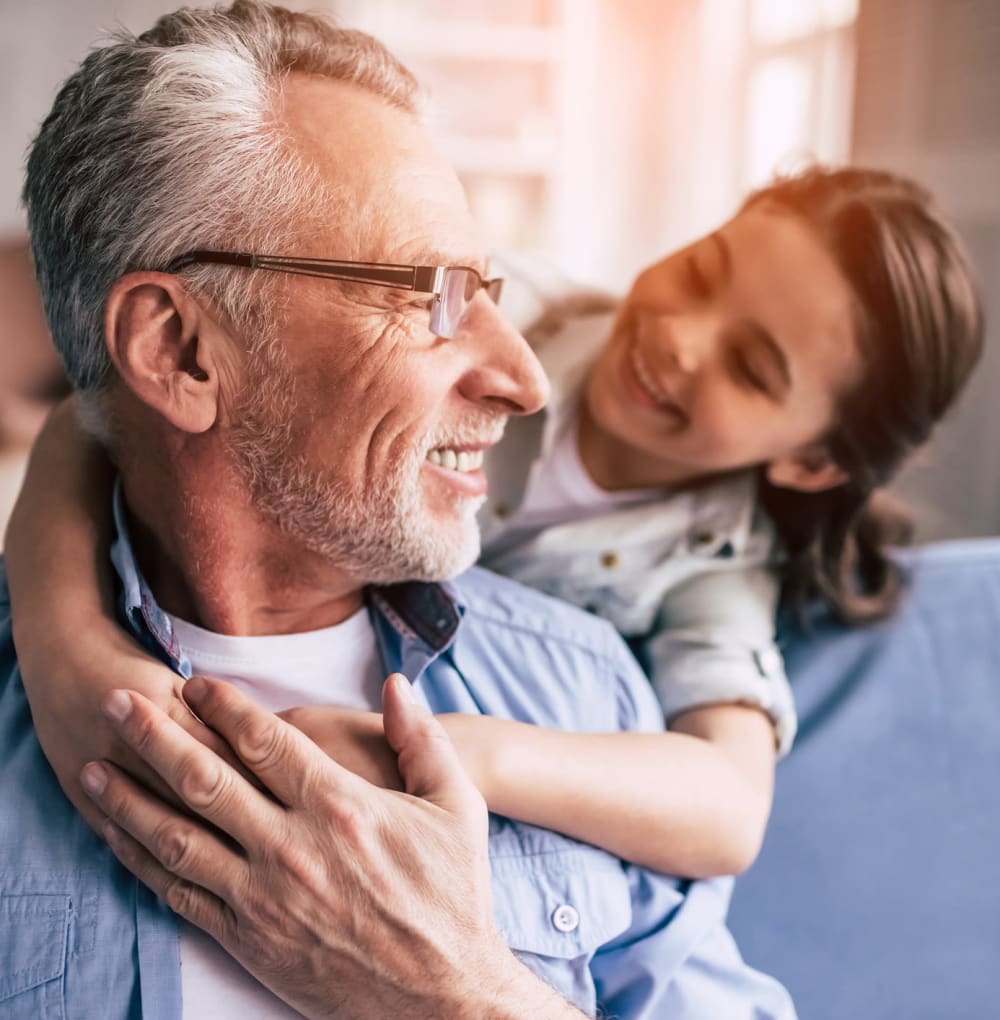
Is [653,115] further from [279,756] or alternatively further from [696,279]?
[279,756]

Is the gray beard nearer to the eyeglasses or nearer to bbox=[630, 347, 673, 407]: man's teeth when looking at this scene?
→ the eyeglasses

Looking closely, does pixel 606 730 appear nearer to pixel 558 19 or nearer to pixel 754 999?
pixel 754 999

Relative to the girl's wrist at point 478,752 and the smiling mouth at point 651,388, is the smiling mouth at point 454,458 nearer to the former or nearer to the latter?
the girl's wrist at point 478,752

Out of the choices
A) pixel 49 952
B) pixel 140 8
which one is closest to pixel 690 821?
pixel 49 952

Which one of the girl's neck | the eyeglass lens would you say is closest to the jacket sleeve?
the girl's neck

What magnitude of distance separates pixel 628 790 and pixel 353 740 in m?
0.33

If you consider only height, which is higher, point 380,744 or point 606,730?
point 380,744

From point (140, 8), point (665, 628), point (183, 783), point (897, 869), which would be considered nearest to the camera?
point (183, 783)

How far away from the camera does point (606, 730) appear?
51.5 inches

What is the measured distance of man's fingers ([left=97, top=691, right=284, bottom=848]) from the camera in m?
0.84

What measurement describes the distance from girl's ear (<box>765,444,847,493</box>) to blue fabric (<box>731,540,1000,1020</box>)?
263 millimetres

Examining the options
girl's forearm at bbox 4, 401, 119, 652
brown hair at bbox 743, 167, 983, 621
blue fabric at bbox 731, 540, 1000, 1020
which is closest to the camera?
girl's forearm at bbox 4, 401, 119, 652

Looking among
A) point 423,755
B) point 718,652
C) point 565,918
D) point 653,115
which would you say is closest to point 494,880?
point 565,918

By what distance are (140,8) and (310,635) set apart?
3.71 m
